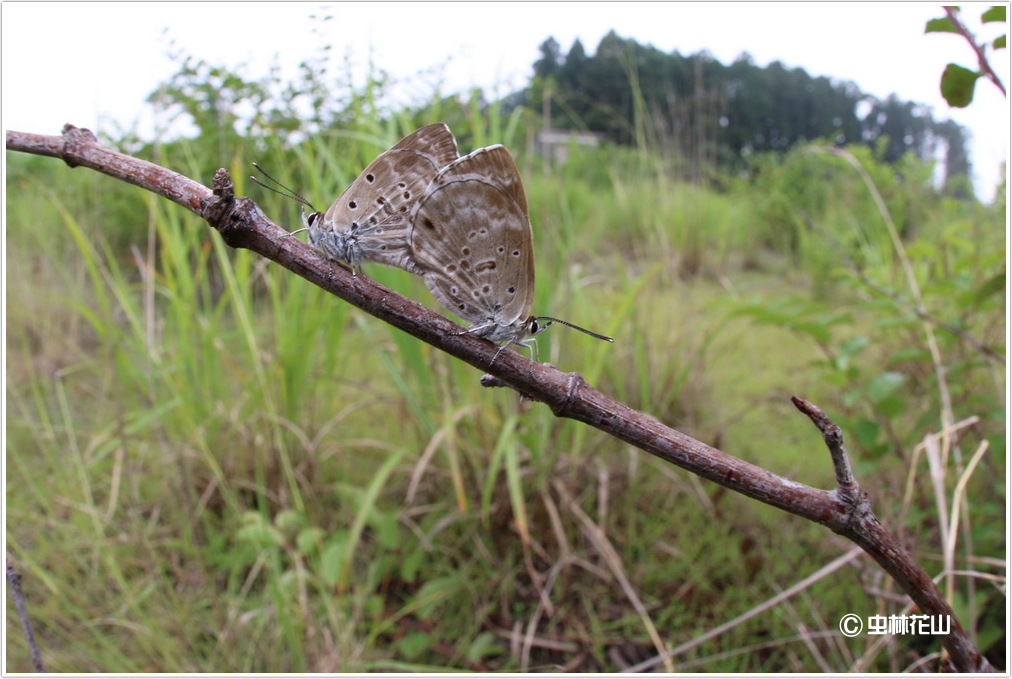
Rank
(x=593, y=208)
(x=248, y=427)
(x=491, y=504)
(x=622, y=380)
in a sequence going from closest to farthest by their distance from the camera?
(x=491, y=504) < (x=248, y=427) < (x=622, y=380) < (x=593, y=208)

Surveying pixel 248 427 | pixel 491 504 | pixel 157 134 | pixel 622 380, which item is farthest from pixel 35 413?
pixel 622 380

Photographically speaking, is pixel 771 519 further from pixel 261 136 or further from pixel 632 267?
pixel 632 267

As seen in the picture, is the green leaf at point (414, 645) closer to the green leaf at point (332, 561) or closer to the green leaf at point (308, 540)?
the green leaf at point (332, 561)

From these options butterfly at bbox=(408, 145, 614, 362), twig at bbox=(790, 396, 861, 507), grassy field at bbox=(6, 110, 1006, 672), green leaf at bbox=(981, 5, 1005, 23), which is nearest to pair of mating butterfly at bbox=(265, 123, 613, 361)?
butterfly at bbox=(408, 145, 614, 362)

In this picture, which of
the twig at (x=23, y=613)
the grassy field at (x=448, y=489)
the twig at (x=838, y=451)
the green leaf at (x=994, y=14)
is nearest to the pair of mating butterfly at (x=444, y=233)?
the twig at (x=838, y=451)

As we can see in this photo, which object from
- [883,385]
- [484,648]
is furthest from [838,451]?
[484,648]

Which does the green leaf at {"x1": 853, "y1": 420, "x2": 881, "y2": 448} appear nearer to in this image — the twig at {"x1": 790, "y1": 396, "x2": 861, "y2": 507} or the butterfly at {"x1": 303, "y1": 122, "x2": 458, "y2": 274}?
the twig at {"x1": 790, "y1": 396, "x2": 861, "y2": 507}

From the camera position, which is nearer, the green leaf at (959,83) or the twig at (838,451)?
the twig at (838,451)
